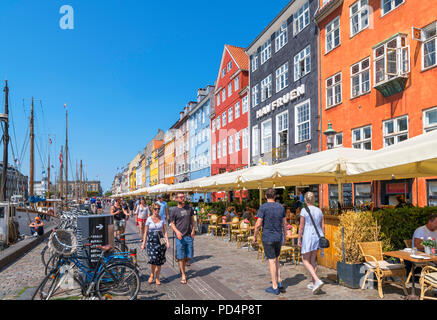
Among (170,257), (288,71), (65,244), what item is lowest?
(170,257)

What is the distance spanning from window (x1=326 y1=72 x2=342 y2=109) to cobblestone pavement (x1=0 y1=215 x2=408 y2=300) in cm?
1184

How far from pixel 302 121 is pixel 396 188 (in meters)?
8.95

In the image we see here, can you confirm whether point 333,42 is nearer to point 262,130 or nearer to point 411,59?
point 411,59

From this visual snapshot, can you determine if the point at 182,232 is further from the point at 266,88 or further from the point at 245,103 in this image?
the point at 245,103

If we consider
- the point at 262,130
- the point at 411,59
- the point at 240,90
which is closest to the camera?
the point at 411,59

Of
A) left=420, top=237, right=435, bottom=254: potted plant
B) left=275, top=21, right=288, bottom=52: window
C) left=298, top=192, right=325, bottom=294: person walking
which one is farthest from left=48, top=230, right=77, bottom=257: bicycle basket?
left=275, top=21, right=288, bottom=52: window

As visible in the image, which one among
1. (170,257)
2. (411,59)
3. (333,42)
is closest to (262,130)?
(333,42)

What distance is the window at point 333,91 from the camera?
19.8 meters

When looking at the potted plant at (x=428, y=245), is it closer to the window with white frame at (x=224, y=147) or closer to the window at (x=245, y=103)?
the window at (x=245, y=103)

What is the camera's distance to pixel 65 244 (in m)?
6.34

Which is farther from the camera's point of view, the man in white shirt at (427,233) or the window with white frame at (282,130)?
the window with white frame at (282,130)

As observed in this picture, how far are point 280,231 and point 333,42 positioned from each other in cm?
1650

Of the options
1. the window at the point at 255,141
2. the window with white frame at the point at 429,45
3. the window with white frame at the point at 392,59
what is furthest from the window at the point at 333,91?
the window at the point at 255,141

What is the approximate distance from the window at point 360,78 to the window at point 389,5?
2213 mm
